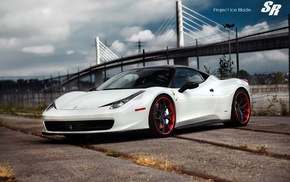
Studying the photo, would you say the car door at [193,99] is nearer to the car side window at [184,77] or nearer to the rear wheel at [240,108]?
the car side window at [184,77]

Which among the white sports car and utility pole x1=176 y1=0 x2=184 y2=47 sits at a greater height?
utility pole x1=176 y1=0 x2=184 y2=47

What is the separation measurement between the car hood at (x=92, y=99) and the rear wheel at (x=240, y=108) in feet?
7.08

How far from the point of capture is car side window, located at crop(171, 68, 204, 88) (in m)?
6.56

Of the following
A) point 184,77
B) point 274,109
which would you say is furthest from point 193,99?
point 274,109

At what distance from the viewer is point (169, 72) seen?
6.64 m

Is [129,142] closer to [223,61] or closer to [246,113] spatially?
[246,113]

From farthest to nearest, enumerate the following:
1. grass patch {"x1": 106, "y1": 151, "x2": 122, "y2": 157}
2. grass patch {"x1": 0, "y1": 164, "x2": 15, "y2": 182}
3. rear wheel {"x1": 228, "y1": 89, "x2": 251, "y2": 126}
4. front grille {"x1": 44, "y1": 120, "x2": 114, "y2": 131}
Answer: rear wheel {"x1": 228, "y1": 89, "x2": 251, "y2": 126}
front grille {"x1": 44, "y1": 120, "x2": 114, "y2": 131}
grass patch {"x1": 106, "y1": 151, "x2": 122, "y2": 157}
grass patch {"x1": 0, "y1": 164, "x2": 15, "y2": 182}

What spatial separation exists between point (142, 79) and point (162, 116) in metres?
0.80

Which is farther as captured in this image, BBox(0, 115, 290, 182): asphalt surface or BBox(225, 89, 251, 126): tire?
BBox(225, 89, 251, 126): tire

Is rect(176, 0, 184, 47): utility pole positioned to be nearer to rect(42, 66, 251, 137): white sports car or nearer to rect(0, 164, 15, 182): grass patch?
rect(42, 66, 251, 137): white sports car

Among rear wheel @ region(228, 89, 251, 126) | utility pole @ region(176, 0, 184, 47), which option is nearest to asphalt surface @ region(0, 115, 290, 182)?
rear wheel @ region(228, 89, 251, 126)

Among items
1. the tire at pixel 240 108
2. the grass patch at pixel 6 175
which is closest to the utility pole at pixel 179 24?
the tire at pixel 240 108

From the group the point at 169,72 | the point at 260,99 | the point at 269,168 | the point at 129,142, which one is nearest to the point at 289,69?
the point at 260,99

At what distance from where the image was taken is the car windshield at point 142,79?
6.40 metres
